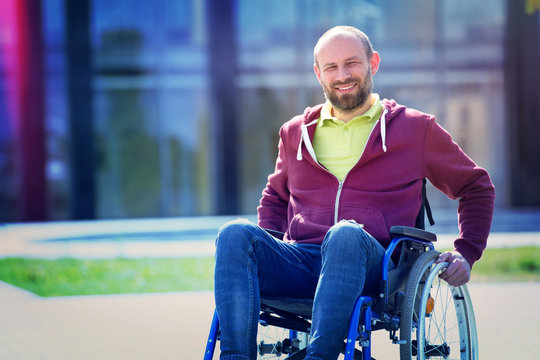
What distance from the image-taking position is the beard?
355cm

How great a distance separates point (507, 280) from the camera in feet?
25.4

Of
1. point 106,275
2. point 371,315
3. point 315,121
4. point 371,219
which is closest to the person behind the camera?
point 371,315

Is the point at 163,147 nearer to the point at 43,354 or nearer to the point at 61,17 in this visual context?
the point at 61,17

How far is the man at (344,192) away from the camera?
3047mm

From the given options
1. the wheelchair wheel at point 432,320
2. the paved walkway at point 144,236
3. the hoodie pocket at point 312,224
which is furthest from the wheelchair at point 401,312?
the paved walkway at point 144,236

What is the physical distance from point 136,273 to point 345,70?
5.49 m

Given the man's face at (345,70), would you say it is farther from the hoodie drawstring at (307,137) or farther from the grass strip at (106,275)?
the grass strip at (106,275)

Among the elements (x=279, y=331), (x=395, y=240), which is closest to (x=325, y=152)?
(x=395, y=240)

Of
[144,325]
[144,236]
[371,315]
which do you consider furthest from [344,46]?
[144,236]

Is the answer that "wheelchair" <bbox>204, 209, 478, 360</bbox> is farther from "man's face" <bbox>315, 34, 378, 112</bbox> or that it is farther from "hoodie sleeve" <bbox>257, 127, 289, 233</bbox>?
"man's face" <bbox>315, 34, 378, 112</bbox>

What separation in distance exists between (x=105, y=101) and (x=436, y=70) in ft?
19.3

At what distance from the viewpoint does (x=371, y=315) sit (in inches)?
121

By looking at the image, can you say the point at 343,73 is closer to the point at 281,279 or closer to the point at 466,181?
the point at 466,181

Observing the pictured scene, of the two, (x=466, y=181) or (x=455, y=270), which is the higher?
(x=466, y=181)
